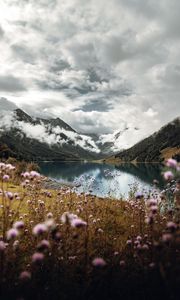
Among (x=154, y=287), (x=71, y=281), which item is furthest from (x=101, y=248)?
(x=154, y=287)

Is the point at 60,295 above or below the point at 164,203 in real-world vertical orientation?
below

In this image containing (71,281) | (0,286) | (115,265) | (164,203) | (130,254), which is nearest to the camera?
(0,286)

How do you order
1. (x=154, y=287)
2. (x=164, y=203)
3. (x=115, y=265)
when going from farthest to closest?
(x=164, y=203), (x=115, y=265), (x=154, y=287)

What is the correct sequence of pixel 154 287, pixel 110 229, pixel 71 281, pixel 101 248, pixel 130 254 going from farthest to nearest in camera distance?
pixel 110 229
pixel 101 248
pixel 130 254
pixel 71 281
pixel 154 287

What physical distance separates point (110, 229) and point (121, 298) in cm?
651

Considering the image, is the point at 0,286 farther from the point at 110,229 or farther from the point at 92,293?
the point at 110,229

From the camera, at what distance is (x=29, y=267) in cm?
723

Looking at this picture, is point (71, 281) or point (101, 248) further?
point (101, 248)

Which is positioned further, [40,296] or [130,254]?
[130,254]

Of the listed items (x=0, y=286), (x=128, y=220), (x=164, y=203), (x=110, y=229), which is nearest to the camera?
(x=0, y=286)

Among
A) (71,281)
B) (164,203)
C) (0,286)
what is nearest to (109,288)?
(71,281)

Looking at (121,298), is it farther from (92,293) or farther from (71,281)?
(71,281)

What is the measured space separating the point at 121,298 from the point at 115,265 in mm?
1232

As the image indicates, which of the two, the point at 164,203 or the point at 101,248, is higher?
the point at 164,203
